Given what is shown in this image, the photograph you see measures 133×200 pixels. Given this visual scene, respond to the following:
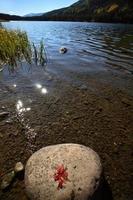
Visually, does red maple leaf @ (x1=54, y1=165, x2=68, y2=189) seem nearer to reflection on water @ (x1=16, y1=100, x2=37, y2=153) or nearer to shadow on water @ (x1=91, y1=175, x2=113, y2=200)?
shadow on water @ (x1=91, y1=175, x2=113, y2=200)

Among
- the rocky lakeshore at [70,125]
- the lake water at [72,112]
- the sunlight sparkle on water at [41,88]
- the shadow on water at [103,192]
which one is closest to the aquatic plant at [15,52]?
the lake water at [72,112]

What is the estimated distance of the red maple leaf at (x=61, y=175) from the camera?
A: 4.61 m

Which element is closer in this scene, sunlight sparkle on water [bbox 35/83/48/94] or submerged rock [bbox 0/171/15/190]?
submerged rock [bbox 0/171/15/190]

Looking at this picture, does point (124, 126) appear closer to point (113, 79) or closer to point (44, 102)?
point (44, 102)

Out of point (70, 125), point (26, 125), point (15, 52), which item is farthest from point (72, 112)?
point (15, 52)

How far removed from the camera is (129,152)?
20.7ft

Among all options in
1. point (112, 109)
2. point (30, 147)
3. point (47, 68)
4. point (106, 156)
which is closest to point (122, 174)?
point (106, 156)

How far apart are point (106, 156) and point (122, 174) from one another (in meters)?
0.76

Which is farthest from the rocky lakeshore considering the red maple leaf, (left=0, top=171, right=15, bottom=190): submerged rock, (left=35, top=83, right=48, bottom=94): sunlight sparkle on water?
the red maple leaf

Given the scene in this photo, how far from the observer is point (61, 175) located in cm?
473

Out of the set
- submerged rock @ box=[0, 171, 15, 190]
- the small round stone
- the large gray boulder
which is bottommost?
submerged rock @ box=[0, 171, 15, 190]

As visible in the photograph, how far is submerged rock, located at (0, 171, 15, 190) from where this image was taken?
5207 millimetres

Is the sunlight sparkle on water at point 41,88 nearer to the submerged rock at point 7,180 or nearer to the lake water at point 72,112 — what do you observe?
the lake water at point 72,112

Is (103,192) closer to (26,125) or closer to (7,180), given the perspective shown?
(7,180)
